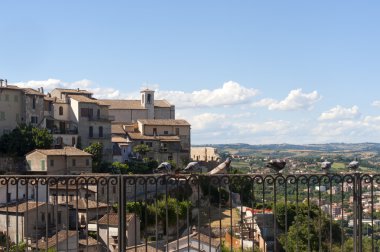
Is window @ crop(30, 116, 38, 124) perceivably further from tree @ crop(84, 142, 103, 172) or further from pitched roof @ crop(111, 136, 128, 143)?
pitched roof @ crop(111, 136, 128, 143)

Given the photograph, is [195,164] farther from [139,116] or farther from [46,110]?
[139,116]

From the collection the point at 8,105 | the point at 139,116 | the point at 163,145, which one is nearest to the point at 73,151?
the point at 8,105

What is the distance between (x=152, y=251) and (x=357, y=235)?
19.7 m

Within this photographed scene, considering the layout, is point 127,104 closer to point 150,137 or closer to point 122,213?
point 150,137

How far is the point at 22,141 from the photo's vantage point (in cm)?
4422

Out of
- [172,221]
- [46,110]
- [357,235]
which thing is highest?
[46,110]

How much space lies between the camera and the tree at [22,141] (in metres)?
43.9

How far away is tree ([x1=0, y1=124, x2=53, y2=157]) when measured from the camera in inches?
1729

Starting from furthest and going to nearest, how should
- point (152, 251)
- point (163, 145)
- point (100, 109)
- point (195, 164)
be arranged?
point (163, 145) → point (100, 109) → point (152, 251) → point (195, 164)

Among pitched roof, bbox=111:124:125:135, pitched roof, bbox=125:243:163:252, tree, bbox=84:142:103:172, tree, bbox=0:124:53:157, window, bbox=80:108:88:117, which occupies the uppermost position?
window, bbox=80:108:88:117

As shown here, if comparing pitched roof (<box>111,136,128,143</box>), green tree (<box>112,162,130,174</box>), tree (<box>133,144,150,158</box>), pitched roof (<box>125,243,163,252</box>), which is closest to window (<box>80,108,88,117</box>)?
pitched roof (<box>111,136,128,143</box>)

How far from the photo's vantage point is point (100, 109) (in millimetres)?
56062

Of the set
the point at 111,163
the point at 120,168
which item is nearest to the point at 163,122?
the point at 111,163

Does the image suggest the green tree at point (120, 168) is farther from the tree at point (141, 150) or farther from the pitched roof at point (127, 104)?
the pitched roof at point (127, 104)
